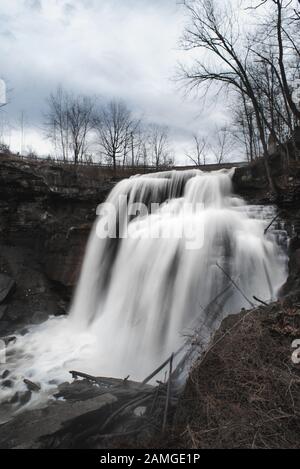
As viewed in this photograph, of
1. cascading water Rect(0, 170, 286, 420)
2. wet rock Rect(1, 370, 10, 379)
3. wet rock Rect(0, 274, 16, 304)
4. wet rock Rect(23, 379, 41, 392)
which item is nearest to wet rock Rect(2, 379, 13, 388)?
cascading water Rect(0, 170, 286, 420)

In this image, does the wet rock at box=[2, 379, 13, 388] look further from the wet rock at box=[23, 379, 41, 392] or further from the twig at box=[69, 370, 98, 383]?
the twig at box=[69, 370, 98, 383]

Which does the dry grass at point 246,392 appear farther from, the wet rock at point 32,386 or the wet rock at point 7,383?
the wet rock at point 7,383

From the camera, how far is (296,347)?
4.43m

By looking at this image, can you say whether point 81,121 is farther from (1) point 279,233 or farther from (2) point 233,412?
(2) point 233,412

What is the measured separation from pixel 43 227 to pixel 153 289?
24.7 ft

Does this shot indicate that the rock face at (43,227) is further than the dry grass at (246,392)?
Yes

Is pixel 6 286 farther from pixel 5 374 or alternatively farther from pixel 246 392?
pixel 246 392

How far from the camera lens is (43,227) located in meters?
14.3

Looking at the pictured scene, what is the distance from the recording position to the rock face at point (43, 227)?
12.8 meters

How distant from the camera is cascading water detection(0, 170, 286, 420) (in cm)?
779

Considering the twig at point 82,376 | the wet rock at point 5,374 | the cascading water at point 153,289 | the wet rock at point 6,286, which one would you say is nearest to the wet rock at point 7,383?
the cascading water at point 153,289

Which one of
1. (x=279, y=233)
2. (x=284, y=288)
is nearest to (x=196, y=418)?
(x=284, y=288)

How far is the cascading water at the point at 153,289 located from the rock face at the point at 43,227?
3.67ft
